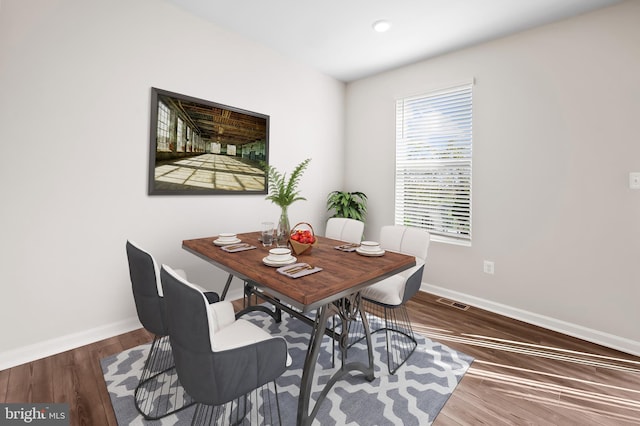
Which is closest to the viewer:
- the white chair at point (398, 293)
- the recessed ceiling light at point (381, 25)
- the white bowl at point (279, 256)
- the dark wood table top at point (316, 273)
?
the dark wood table top at point (316, 273)

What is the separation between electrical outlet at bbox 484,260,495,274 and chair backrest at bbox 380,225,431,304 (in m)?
1.12

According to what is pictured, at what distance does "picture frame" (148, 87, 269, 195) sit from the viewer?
8.40 ft

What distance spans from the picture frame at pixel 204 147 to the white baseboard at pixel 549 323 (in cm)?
250

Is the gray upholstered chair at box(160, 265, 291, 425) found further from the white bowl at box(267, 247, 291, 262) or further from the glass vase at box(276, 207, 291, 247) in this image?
the glass vase at box(276, 207, 291, 247)

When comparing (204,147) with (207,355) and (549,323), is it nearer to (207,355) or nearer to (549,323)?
(207,355)

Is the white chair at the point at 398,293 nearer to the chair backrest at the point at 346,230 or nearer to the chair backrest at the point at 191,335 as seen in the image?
the chair backrest at the point at 346,230

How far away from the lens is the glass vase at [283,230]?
2309mm

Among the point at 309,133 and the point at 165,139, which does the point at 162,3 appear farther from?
the point at 309,133

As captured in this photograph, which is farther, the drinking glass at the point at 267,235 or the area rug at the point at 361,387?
the drinking glass at the point at 267,235

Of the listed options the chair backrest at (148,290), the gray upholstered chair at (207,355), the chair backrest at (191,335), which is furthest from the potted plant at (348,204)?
the chair backrest at (191,335)

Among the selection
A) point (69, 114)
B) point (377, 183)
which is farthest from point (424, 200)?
point (69, 114)

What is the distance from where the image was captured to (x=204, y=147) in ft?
9.34

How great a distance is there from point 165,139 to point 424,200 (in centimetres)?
285

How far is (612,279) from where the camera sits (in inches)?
97.0
